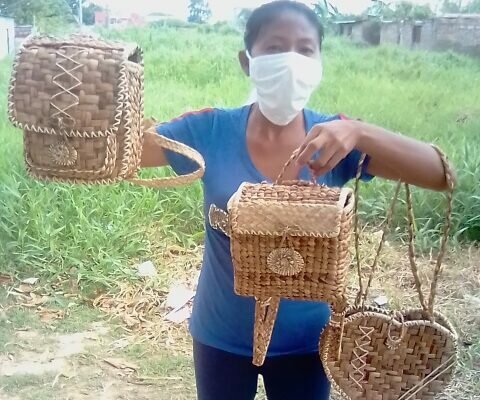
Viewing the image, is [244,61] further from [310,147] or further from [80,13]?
[80,13]

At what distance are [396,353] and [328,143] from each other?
372 mm

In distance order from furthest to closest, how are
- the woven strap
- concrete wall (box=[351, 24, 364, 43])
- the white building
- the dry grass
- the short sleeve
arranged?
the dry grass, concrete wall (box=[351, 24, 364, 43]), the white building, the short sleeve, the woven strap

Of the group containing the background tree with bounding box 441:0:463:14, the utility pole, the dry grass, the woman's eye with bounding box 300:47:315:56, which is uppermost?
the background tree with bounding box 441:0:463:14

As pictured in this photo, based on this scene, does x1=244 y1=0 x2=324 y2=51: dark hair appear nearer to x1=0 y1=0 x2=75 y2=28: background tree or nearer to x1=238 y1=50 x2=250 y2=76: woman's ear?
x1=238 y1=50 x2=250 y2=76: woman's ear

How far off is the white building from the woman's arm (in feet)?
2.70

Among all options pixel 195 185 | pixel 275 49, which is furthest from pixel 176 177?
pixel 195 185

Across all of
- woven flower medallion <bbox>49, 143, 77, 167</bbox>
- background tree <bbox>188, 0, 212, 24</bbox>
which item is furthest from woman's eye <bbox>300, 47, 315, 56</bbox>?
background tree <bbox>188, 0, 212, 24</bbox>

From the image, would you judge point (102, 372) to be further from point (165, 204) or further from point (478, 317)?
point (478, 317)

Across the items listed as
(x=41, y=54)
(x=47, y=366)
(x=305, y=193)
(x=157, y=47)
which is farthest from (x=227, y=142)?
(x=47, y=366)

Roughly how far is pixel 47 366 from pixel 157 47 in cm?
78

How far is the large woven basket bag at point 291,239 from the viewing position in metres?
0.76

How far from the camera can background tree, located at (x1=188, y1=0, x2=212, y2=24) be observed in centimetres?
150

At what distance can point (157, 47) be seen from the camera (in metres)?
1.55

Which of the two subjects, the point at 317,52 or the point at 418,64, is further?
the point at 418,64
